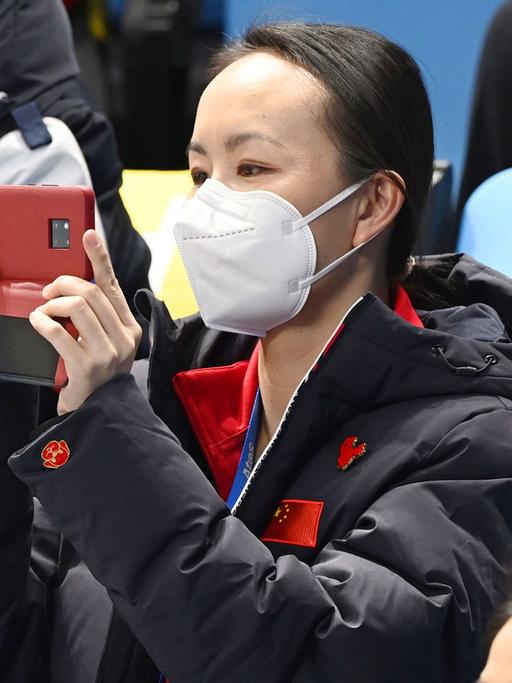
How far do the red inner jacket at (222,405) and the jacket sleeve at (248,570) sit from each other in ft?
0.91

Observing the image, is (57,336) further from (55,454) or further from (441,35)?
(441,35)

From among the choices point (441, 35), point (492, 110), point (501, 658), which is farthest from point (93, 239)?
point (441, 35)

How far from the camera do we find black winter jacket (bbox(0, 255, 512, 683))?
3.74ft

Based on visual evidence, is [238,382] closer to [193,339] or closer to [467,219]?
[193,339]

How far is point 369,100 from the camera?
4.70ft

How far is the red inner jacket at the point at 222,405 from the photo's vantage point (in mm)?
1485

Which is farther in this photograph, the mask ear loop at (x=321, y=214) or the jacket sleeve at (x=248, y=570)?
the mask ear loop at (x=321, y=214)

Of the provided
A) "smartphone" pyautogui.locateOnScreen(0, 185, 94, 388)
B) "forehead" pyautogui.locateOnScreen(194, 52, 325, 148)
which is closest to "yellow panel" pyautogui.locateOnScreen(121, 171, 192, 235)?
"forehead" pyautogui.locateOnScreen(194, 52, 325, 148)

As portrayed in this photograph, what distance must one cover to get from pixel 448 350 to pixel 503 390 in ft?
0.24

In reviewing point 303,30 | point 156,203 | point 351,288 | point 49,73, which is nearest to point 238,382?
point 351,288

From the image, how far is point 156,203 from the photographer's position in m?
2.69

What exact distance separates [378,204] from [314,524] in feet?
1.34

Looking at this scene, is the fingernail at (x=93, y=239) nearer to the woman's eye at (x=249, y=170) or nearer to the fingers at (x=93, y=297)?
the fingers at (x=93, y=297)

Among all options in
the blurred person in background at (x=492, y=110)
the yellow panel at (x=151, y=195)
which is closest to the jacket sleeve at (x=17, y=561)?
the yellow panel at (x=151, y=195)
